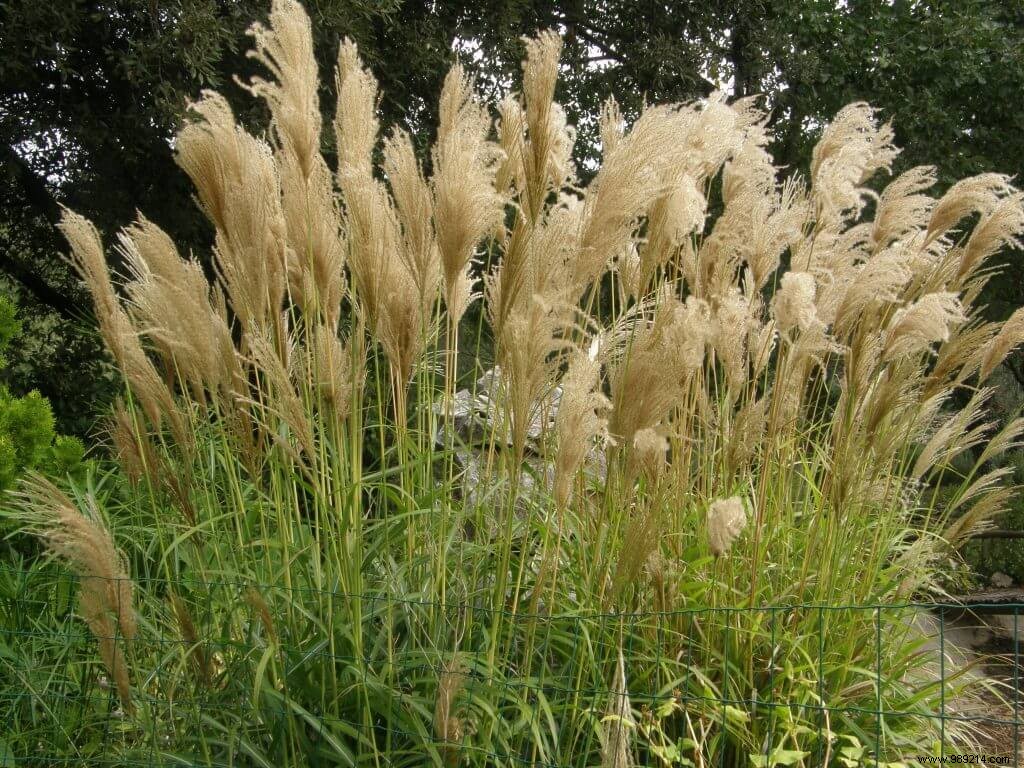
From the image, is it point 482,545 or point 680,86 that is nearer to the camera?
point 482,545

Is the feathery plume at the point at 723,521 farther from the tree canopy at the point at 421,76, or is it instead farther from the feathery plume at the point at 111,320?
the tree canopy at the point at 421,76

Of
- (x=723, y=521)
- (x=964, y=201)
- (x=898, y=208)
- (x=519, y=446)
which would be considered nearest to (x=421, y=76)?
(x=898, y=208)

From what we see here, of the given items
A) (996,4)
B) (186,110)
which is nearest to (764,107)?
(996,4)

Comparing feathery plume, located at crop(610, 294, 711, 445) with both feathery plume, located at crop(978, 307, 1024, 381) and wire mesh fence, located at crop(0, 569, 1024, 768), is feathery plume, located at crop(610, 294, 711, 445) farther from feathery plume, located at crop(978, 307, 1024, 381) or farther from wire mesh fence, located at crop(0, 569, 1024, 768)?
feathery plume, located at crop(978, 307, 1024, 381)

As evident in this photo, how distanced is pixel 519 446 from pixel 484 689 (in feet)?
1.95

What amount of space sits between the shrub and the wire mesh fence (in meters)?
0.01

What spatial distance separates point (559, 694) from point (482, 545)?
44 cm

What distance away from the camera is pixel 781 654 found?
2699mm

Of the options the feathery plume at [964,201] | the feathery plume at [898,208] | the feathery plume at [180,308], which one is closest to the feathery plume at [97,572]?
the feathery plume at [180,308]

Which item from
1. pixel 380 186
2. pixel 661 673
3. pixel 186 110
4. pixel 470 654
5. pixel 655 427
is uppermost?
pixel 186 110

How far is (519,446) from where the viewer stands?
2.27m

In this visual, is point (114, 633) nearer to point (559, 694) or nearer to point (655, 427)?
point (559, 694)

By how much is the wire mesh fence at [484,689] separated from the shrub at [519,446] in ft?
0.05

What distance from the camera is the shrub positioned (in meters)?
2.26
